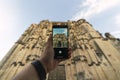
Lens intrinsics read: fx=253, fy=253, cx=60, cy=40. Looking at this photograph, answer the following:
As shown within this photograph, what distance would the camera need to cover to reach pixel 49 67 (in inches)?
92.3

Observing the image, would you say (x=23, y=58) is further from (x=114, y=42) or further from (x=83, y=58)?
(x=114, y=42)

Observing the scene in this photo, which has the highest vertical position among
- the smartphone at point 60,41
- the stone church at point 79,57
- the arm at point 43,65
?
the stone church at point 79,57

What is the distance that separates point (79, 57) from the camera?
547 inches

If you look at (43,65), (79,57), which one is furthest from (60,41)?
(79,57)

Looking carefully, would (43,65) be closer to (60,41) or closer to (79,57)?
(60,41)

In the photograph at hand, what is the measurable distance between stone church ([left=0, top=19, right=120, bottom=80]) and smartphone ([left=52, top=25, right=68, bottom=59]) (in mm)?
7313

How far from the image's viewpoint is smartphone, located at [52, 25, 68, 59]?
266 centimetres

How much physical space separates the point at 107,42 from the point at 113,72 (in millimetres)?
6103

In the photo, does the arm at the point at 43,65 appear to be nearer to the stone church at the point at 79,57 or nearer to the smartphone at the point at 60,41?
the smartphone at the point at 60,41

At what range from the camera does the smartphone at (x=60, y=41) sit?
266cm

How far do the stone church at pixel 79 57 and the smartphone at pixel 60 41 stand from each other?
288 inches

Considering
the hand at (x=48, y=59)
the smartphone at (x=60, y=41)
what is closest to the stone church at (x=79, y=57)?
the smartphone at (x=60, y=41)

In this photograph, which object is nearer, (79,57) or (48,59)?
(48,59)

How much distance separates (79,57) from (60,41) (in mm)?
11051
